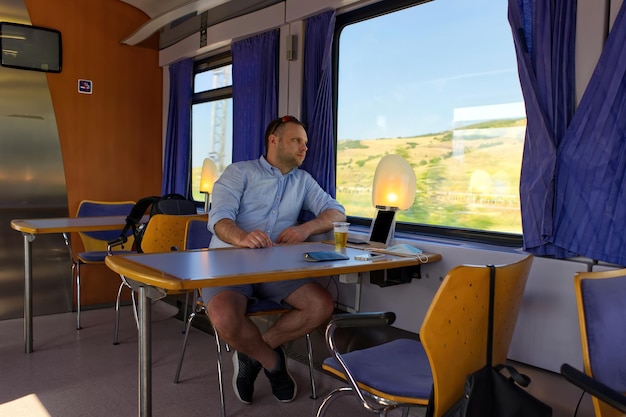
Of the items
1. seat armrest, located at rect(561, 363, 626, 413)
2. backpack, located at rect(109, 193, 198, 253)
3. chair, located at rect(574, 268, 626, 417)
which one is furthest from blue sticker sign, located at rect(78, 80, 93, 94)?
seat armrest, located at rect(561, 363, 626, 413)

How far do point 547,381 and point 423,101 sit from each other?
5.07 ft

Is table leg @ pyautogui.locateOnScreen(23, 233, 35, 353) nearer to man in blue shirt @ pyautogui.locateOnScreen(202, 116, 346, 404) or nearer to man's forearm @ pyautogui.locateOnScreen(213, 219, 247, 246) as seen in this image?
man in blue shirt @ pyautogui.locateOnScreen(202, 116, 346, 404)

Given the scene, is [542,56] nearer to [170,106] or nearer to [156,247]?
[156,247]

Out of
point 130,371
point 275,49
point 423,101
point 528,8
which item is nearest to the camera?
point 528,8

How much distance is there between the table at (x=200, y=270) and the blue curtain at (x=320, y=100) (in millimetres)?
1000

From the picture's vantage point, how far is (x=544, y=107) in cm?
218

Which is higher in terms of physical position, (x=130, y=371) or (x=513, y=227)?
(x=513, y=227)

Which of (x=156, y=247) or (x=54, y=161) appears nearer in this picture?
(x=156, y=247)

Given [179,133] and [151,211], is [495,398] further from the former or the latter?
[179,133]

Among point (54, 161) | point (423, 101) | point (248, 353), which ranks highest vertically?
point (423, 101)

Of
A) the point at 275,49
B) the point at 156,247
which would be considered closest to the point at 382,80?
the point at 275,49

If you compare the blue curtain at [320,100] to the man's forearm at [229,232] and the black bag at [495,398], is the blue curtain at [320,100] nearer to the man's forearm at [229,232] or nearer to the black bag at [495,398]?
the man's forearm at [229,232]

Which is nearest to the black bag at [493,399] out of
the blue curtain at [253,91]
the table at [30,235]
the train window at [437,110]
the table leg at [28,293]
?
the train window at [437,110]

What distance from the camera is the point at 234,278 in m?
1.79
